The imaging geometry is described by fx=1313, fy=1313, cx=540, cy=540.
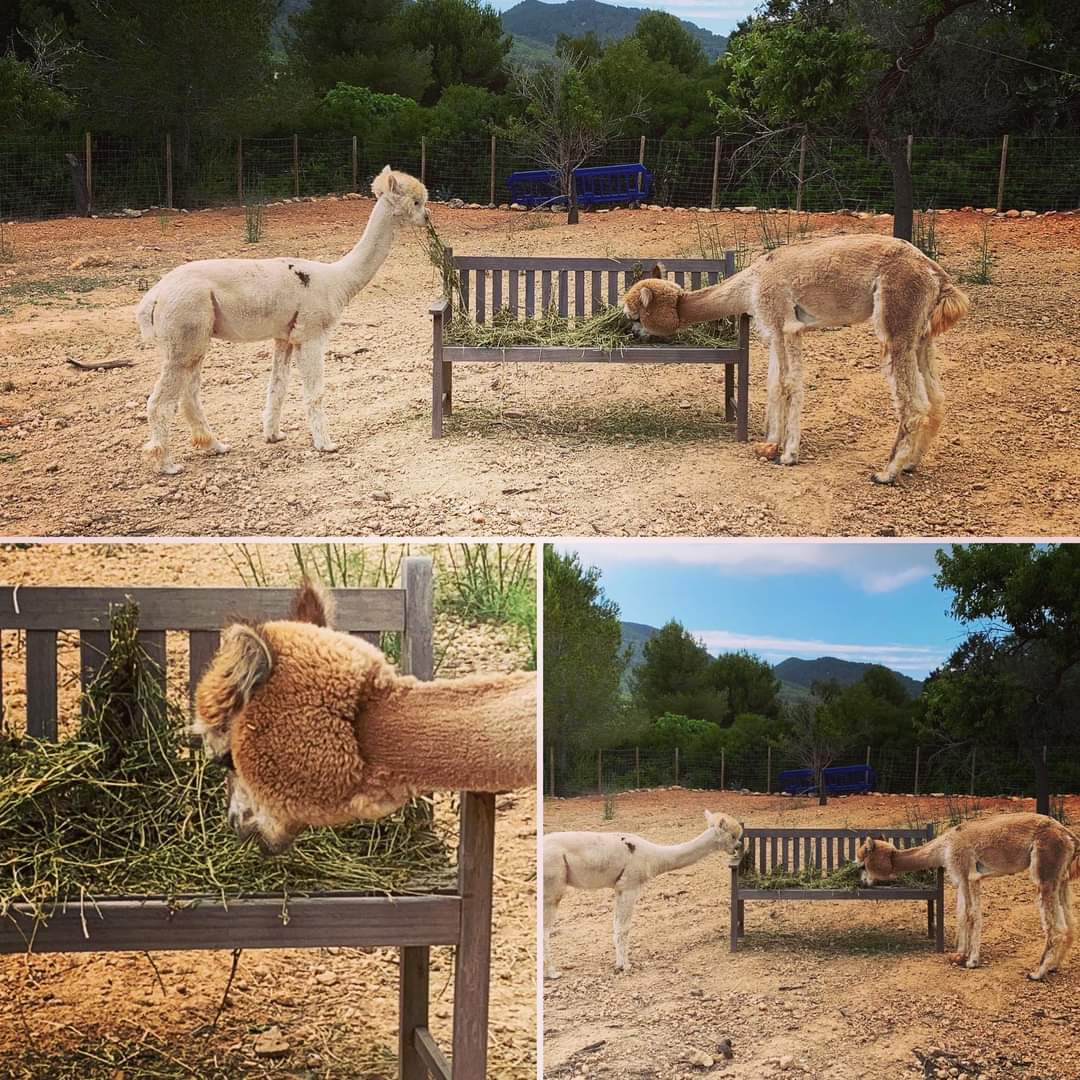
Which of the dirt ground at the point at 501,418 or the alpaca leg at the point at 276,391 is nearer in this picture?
the dirt ground at the point at 501,418

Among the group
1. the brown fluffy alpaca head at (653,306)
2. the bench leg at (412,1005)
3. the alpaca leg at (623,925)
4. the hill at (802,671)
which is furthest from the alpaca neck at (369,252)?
the bench leg at (412,1005)

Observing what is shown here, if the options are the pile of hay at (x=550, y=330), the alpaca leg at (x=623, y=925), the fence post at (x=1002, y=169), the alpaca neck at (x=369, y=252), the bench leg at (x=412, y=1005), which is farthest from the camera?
the fence post at (x=1002, y=169)

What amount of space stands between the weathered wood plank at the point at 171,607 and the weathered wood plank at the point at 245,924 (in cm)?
62

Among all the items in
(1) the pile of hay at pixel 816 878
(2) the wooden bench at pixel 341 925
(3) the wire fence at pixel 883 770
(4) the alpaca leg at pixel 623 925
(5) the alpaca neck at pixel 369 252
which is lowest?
(4) the alpaca leg at pixel 623 925

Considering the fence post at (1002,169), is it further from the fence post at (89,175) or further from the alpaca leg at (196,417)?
the fence post at (89,175)

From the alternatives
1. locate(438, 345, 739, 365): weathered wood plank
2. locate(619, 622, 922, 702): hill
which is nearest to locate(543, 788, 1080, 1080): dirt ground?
locate(619, 622, 922, 702): hill

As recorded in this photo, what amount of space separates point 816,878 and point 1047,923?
0.65 meters

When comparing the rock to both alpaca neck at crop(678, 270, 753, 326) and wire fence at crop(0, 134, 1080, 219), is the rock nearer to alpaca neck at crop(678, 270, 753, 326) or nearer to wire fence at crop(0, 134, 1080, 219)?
alpaca neck at crop(678, 270, 753, 326)

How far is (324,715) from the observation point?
1.93 metres

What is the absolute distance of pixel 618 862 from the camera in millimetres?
3756

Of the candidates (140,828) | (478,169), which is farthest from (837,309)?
(140,828)

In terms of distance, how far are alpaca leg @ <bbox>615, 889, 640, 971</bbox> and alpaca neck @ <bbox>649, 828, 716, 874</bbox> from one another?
111mm

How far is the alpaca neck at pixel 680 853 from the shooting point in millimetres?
3779

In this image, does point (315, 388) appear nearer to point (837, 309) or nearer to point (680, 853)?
point (837, 309)
